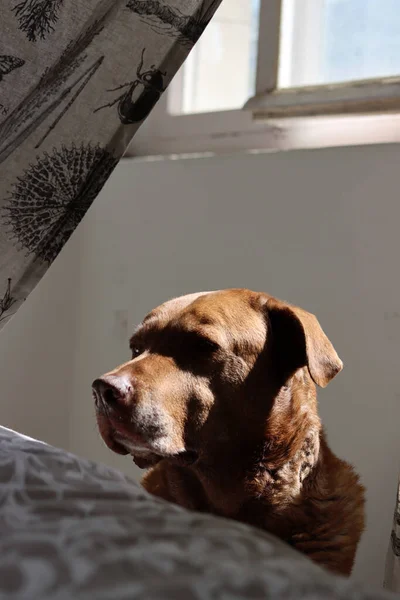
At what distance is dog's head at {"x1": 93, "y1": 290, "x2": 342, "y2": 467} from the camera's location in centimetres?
112

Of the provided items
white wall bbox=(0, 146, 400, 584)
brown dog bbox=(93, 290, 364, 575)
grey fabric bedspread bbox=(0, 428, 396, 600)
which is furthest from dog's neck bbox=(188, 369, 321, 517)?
grey fabric bedspread bbox=(0, 428, 396, 600)

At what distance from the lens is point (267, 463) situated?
121 cm

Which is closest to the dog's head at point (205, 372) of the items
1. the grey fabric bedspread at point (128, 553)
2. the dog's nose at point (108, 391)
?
the dog's nose at point (108, 391)

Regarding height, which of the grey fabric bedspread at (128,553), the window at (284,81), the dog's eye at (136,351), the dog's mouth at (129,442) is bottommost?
the grey fabric bedspread at (128,553)

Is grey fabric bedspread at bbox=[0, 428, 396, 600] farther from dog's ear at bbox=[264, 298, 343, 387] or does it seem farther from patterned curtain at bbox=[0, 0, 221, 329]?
dog's ear at bbox=[264, 298, 343, 387]

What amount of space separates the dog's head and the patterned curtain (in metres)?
0.23

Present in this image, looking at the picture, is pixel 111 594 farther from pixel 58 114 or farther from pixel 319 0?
pixel 319 0

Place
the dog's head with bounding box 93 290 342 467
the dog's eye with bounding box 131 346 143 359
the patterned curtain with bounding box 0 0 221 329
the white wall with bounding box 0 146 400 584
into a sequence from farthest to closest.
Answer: the white wall with bounding box 0 146 400 584, the dog's eye with bounding box 131 346 143 359, the dog's head with bounding box 93 290 342 467, the patterned curtain with bounding box 0 0 221 329

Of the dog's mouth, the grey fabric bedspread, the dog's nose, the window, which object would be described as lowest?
the grey fabric bedspread

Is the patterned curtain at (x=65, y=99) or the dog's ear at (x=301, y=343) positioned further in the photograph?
the dog's ear at (x=301, y=343)

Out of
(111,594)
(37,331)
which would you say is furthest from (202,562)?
(37,331)

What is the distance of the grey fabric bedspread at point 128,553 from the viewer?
0.38 m

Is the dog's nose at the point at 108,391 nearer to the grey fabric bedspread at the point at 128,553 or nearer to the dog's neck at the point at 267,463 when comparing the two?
the dog's neck at the point at 267,463

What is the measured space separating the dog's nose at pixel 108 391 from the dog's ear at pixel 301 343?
0.30 m
